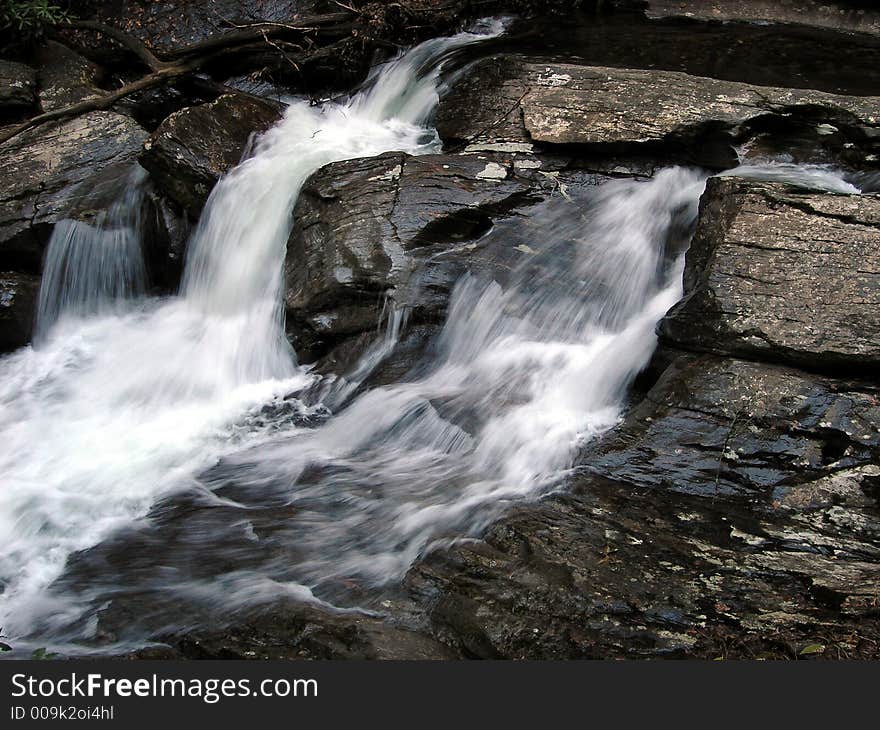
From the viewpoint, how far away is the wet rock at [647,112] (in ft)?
23.7

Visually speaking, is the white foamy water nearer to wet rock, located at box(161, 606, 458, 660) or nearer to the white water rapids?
the white water rapids

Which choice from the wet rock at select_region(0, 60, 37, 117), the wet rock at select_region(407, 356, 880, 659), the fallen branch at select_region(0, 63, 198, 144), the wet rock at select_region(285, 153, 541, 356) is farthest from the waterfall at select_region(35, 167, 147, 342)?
the wet rock at select_region(407, 356, 880, 659)

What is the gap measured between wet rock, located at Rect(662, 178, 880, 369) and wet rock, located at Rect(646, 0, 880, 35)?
427cm

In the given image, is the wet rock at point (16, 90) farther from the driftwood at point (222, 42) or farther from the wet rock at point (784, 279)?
the wet rock at point (784, 279)

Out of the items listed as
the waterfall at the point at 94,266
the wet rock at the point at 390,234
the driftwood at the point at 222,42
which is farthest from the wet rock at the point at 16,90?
the wet rock at the point at 390,234

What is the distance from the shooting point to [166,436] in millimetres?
6570

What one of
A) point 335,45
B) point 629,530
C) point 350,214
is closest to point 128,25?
point 335,45

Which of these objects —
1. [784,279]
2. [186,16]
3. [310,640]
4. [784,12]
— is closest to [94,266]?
[186,16]

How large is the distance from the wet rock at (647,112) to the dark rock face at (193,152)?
192 centimetres

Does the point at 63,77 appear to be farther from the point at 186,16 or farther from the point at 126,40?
the point at 186,16

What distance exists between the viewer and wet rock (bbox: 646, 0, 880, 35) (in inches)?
371

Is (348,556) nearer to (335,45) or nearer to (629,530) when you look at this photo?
(629,530)

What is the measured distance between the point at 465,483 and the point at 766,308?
206 centimetres

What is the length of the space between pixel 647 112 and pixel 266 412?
12.5 ft
